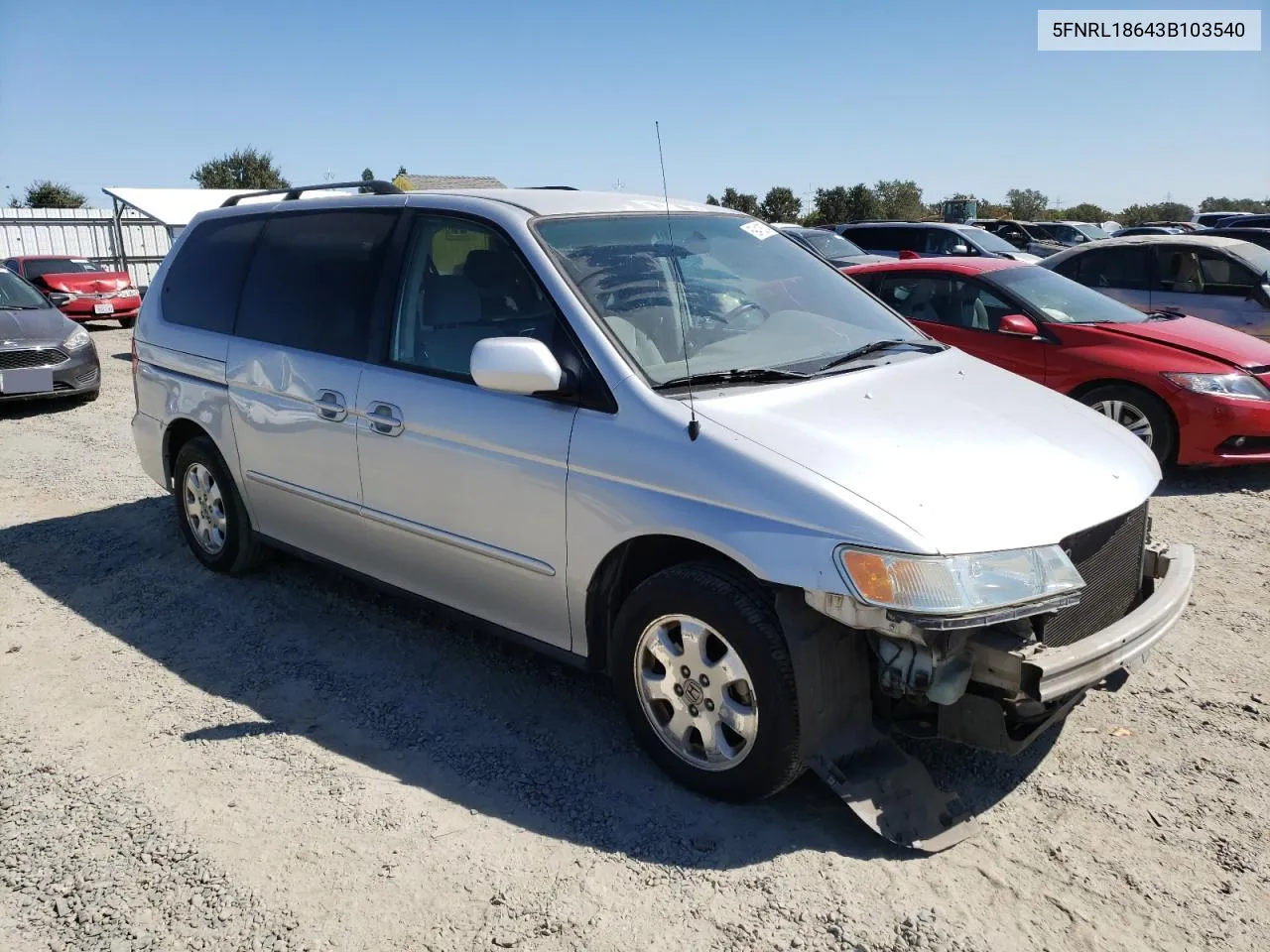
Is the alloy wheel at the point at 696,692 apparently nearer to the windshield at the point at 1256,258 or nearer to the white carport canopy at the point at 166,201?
the windshield at the point at 1256,258

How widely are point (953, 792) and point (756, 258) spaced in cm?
225

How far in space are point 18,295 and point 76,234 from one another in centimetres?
2372

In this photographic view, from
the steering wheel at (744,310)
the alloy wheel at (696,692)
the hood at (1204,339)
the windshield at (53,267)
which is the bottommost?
the alloy wheel at (696,692)

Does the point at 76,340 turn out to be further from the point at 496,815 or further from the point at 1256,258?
the point at 1256,258

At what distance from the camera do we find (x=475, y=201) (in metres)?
4.11

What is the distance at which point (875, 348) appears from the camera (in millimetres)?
4070

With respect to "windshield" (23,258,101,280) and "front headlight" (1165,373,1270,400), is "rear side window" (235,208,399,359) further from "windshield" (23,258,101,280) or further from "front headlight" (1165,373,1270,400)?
"windshield" (23,258,101,280)

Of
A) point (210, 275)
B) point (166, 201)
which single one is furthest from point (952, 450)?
point (166, 201)

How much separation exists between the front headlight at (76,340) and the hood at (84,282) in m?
8.21

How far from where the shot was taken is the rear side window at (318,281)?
4.40 m

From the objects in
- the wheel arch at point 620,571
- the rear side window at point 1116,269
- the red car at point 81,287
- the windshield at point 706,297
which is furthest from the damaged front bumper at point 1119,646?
the red car at point 81,287

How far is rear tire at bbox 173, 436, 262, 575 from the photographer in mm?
5328

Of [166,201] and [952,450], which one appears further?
[166,201]

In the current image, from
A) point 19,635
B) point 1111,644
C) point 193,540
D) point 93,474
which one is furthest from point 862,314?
point 93,474
